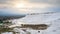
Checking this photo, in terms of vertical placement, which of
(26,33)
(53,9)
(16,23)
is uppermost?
(53,9)

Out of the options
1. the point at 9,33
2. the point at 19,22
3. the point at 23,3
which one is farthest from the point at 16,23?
the point at 23,3

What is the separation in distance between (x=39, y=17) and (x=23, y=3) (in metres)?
0.25

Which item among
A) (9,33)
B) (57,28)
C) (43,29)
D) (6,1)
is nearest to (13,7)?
(6,1)

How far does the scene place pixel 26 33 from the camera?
133 centimetres

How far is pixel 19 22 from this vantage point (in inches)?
52.8

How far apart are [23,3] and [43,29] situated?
1.25ft

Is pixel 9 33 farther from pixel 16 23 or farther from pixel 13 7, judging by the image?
pixel 13 7

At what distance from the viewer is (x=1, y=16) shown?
1350mm

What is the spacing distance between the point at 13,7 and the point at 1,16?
17 centimetres

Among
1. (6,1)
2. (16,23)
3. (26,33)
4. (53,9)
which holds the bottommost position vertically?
(26,33)

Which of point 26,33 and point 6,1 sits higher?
point 6,1

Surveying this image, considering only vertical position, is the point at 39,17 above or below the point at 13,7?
below

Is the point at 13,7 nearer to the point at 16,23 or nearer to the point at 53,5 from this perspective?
the point at 16,23

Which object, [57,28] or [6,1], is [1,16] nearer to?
[6,1]
